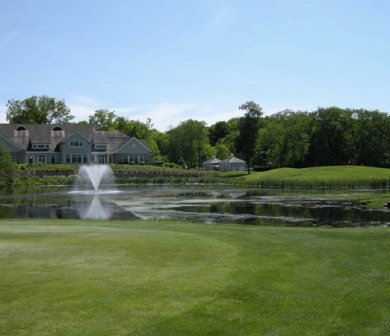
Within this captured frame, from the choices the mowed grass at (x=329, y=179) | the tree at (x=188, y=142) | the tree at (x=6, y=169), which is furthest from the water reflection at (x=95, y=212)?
the tree at (x=188, y=142)

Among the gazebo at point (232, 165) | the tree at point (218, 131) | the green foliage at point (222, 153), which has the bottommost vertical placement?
the gazebo at point (232, 165)

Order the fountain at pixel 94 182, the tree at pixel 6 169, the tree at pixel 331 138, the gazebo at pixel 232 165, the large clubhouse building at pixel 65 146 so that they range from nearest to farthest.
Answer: the fountain at pixel 94 182
the tree at pixel 6 169
the large clubhouse building at pixel 65 146
the tree at pixel 331 138
the gazebo at pixel 232 165

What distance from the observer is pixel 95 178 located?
84312 mm

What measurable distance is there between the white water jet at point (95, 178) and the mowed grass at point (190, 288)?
6123 centimetres

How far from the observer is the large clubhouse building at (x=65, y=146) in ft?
336

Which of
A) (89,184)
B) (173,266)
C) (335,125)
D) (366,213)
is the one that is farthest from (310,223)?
(335,125)

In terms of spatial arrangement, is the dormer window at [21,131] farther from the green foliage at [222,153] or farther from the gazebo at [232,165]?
the green foliage at [222,153]

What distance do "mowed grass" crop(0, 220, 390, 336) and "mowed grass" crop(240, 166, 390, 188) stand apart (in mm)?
58314

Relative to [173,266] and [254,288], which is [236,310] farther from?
[173,266]

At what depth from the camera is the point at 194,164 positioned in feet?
443

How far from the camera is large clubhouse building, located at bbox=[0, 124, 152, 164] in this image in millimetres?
102500

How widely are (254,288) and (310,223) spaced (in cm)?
2108

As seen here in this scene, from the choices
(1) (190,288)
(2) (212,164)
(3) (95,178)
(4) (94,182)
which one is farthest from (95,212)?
(2) (212,164)

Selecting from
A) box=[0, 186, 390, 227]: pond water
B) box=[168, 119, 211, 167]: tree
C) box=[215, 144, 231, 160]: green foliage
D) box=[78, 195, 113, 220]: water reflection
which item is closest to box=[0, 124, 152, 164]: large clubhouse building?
box=[168, 119, 211, 167]: tree
